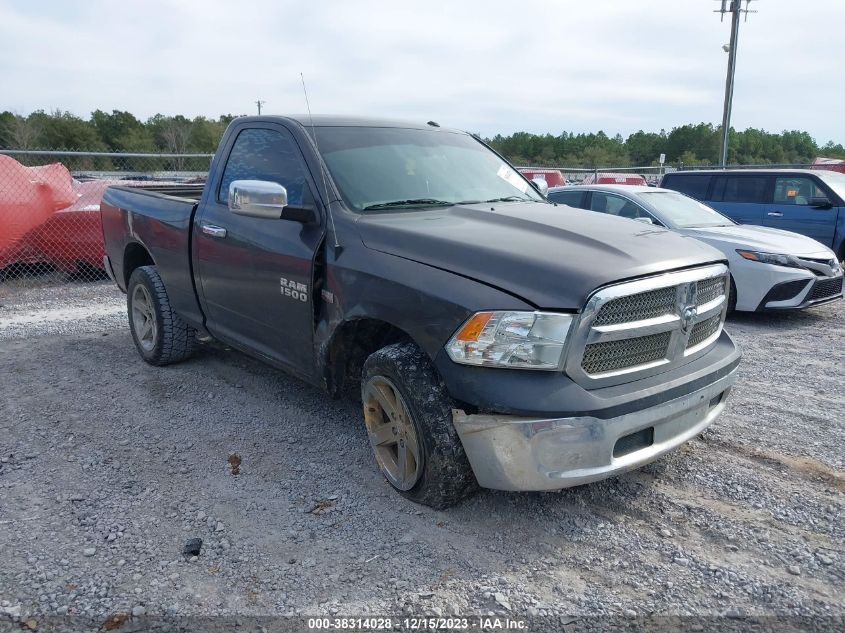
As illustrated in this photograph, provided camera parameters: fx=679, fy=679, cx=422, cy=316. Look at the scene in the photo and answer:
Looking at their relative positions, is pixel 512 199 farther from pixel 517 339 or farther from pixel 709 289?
pixel 517 339

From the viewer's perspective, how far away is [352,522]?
3232mm

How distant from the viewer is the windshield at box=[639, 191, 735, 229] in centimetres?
797

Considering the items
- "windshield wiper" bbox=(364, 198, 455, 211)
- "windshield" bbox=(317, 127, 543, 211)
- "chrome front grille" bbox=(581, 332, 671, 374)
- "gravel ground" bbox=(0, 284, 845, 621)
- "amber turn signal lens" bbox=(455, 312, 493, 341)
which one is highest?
"windshield" bbox=(317, 127, 543, 211)

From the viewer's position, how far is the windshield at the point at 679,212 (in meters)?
7.97

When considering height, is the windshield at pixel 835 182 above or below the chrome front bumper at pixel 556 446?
above

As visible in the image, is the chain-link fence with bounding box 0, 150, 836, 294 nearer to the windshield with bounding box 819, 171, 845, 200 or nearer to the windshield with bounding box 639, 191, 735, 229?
the windshield with bounding box 639, 191, 735, 229

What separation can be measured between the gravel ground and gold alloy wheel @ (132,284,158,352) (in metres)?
0.80

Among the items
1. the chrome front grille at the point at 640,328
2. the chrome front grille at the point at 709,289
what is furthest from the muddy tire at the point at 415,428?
the chrome front grille at the point at 709,289

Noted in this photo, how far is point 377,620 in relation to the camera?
101 inches

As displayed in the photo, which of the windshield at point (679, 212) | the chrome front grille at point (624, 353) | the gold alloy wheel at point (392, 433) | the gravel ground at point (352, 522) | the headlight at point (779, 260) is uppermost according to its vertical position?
the windshield at point (679, 212)

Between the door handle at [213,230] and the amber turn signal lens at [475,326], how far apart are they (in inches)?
85.9

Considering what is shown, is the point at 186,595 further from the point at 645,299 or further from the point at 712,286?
the point at 712,286

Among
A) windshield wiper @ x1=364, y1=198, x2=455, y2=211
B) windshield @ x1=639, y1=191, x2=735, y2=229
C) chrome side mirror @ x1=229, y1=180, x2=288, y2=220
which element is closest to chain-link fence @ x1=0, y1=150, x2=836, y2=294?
chrome side mirror @ x1=229, y1=180, x2=288, y2=220

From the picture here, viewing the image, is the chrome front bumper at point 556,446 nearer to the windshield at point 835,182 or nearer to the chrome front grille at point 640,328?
the chrome front grille at point 640,328
